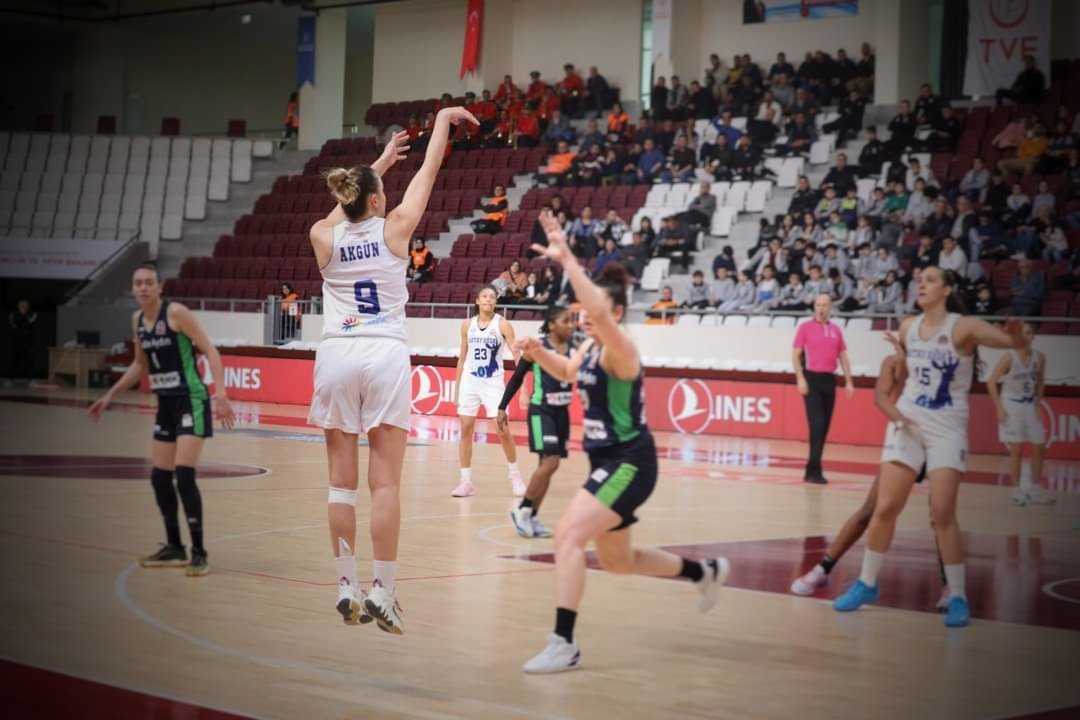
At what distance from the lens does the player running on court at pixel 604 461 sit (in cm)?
622

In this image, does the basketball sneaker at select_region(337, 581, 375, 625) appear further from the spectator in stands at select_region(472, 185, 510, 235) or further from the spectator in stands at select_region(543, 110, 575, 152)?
the spectator in stands at select_region(543, 110, 575, 152)

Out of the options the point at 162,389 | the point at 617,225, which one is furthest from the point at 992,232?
the point at 162,389

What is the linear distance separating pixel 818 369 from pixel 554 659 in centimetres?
945

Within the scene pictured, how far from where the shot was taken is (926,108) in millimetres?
22766

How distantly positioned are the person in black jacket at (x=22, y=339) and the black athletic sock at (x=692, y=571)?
26.5m

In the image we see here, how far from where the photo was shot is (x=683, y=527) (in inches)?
455

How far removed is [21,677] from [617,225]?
55.8 ft

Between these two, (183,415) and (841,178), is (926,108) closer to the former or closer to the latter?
(841,178)

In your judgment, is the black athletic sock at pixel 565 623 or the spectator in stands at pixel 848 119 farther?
the spectator in stands at pixel 848 119

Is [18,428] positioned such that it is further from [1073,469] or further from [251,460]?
[1073,469]

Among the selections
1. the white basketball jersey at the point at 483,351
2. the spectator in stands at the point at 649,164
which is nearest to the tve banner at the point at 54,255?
the spectator in stands at the point at 649,164

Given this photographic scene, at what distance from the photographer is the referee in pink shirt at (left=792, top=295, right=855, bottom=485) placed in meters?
15.0

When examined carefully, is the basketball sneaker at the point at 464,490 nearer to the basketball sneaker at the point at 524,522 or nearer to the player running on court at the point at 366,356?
the basketball sneaker at the point at 524,522

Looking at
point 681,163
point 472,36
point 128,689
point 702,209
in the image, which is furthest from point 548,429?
point 681,163
